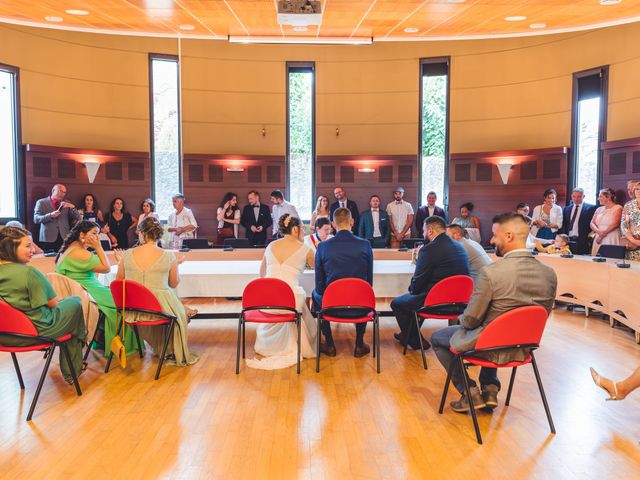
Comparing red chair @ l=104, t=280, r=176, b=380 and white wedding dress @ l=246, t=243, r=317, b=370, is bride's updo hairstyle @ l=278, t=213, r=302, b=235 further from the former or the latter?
red chair @ l=104, t=280, r=176, b=380

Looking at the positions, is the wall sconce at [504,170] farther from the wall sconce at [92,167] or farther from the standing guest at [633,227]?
the wall sconce at [92,167]

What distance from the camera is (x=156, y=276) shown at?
468 cm

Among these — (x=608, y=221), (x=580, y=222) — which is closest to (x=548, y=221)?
(x=580, y=222)

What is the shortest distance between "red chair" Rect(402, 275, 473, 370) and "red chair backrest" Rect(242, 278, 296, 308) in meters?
1.18

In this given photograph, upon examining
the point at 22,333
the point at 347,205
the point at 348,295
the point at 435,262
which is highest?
the point at 347,205

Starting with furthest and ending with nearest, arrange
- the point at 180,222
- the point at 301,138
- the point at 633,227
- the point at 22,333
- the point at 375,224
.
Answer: the point at 301,138 → the point at 375,224 → the point at 180,222 → the point at 633,227 → the point at 22,333

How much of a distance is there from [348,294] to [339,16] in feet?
15.2

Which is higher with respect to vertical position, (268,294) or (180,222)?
(180,222)

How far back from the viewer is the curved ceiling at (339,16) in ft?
22.7

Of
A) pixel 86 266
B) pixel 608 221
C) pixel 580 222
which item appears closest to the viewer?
pixel 86 266

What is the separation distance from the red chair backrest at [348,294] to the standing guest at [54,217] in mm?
6154

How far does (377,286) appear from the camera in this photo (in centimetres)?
532

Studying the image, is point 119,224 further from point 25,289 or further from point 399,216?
point 25,289

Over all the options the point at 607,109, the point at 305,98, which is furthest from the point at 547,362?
the point at 305,98
